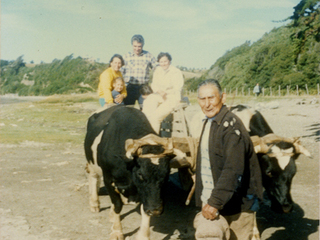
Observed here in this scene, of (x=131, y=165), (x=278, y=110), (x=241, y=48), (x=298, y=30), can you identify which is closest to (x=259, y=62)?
(x=241, y=48)

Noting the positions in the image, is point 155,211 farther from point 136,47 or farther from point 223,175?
point 136,47

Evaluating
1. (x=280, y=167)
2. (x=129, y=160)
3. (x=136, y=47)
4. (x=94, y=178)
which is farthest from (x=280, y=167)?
(x=136, y=47)

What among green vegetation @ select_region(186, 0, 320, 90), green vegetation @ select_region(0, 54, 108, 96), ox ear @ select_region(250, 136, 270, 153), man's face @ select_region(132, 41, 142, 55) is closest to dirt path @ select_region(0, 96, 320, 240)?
ox ear @ select_region(250, 136, 270, 153)

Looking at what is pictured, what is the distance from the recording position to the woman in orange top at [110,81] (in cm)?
716

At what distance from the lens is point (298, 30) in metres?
10.1

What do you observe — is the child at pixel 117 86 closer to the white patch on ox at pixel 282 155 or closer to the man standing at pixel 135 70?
the man standing at pixel 135 70

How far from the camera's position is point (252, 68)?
150 ft

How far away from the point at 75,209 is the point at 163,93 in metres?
2.66

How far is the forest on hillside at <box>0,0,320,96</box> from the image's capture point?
31.7 ft

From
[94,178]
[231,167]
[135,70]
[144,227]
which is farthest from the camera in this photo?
[135,70]

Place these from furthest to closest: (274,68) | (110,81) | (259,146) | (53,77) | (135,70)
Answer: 1. (53,77)
2. (274,68)
3. (135,70)
4. (110,81)
5. (259,146)

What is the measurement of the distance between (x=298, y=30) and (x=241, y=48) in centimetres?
5505

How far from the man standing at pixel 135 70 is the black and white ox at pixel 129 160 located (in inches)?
68.6

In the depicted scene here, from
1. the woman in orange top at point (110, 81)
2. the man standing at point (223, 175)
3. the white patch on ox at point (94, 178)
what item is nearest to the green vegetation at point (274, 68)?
the woman in orange top at point (110, 81)
